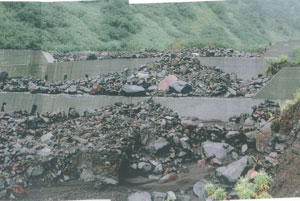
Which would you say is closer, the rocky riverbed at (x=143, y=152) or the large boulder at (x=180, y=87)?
the rocky riverbed at (x=143, y=152)

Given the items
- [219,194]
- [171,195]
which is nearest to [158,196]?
[171,195]

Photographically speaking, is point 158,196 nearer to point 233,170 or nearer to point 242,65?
point 233,170

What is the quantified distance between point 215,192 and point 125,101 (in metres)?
2.82

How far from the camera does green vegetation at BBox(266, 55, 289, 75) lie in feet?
31.7

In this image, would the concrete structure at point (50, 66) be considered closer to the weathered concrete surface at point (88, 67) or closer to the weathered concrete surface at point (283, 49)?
the weathered concrete surface at point (88, 67)

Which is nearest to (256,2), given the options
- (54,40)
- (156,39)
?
(156,39)

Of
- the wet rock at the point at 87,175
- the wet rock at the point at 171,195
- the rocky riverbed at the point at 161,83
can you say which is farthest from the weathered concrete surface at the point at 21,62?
the wet rock at the point at 171,195

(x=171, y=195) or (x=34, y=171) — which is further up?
(x=34, y=171)

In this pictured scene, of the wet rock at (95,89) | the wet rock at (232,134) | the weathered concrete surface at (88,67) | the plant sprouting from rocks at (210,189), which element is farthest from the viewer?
the weathered concrete surface at (88,67)

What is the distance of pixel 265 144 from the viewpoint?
26.1 feet

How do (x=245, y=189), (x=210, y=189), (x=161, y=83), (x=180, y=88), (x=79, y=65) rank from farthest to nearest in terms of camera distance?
(x=79, y=65), (x=161, y=83), (x=180, y=88), (x=210, y=189), (x=245, y=189)

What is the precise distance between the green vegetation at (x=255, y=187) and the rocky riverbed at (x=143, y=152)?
199 millimetres

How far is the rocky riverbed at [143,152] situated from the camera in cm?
788

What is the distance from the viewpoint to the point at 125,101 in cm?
907
